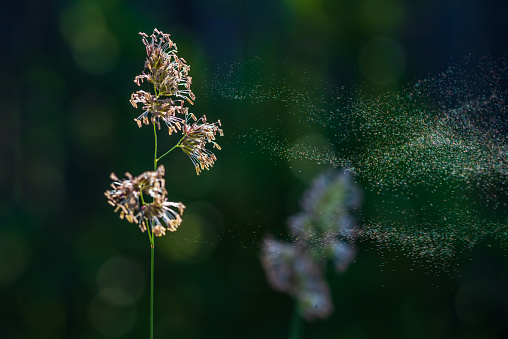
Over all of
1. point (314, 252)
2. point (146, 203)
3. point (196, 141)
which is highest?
point (196, 141)

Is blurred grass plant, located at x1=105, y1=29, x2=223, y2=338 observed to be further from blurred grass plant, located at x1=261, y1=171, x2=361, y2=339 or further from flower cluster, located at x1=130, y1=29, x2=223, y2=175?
blurred grass plant, located at x1=261, y1=171, x2=361, y2=339

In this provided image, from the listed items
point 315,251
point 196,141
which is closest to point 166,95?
point 196,141

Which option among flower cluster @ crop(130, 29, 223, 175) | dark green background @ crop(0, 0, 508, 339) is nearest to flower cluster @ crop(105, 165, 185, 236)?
flower cluster @ crop(130, 29, 223, 175)

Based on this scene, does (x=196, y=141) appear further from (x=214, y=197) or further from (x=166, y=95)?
(x=214, y=197)

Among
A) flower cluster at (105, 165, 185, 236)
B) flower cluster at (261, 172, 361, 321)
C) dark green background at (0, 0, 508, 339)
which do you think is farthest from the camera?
dark green background at (0, 0, 508, 339)

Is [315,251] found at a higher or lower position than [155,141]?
lower

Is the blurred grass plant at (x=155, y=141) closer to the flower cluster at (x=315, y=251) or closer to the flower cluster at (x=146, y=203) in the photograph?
the flower cluster at (x=146, y=203)

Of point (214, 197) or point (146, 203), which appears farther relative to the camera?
point (214, 197)

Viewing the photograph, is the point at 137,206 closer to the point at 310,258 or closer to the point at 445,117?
the point at 310,258

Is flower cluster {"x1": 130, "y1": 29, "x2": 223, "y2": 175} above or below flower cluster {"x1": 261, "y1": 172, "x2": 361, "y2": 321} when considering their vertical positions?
above
